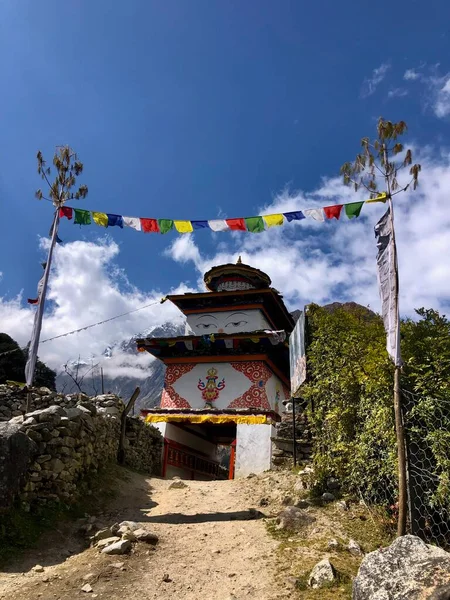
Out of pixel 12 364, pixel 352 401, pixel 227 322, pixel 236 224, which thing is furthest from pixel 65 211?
pixel 12 364

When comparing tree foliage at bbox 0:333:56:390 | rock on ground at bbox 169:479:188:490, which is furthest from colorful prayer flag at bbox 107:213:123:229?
tree foliage at bbox 0:333:56:390

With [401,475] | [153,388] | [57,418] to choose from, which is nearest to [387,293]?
[401,475]

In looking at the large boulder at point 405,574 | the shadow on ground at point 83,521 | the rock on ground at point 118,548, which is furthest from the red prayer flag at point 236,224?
the large boulder at point 405,574

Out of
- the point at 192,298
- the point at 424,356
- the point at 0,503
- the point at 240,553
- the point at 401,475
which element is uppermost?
the point at 192,298

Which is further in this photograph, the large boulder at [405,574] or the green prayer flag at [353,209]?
the green prayer flag at [353,209]

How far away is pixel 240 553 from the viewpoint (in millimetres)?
6371

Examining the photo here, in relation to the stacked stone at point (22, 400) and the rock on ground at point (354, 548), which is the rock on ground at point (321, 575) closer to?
the rock on ground at point (354, 548)

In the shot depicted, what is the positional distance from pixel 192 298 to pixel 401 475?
20.6m

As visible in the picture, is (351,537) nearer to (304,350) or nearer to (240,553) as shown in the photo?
(240,553)

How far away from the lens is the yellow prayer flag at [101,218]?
1213 centimetres

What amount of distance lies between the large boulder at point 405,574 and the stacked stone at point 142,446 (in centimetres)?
1073

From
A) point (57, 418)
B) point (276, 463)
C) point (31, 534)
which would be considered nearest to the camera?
point (31, 534)

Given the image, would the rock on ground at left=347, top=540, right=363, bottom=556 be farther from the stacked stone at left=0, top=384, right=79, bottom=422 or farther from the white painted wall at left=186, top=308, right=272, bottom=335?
the white painted wall at left=186, top=308, right=272, bottom=335

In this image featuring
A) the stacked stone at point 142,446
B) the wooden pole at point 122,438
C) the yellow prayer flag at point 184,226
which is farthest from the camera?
the stacked stone at point 142,446
